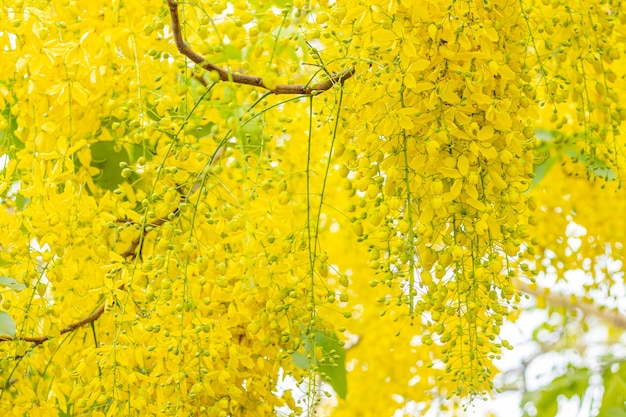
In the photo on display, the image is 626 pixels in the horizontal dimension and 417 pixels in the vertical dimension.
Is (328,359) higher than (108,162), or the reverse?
(108,162)

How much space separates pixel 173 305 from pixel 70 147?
0.33m

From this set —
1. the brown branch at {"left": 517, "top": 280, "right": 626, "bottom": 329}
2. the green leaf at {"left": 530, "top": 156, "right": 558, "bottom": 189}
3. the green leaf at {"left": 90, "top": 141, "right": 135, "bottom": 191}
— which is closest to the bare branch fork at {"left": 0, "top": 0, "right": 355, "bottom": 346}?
the green leaf at {"left": 90, "top": 141, "right": 135, "bottom": 191}

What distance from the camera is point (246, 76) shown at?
1104mm

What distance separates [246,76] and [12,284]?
18.3 inches

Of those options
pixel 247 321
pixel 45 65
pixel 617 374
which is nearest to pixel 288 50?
pixel 45 65

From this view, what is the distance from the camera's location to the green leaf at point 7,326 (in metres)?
1.17

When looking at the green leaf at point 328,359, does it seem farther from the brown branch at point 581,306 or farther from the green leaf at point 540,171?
the brown branch at point 581,306

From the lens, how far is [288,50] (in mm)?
1660

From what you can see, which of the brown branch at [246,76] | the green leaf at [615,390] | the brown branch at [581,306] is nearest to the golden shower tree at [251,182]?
the brown branch at [246,76]

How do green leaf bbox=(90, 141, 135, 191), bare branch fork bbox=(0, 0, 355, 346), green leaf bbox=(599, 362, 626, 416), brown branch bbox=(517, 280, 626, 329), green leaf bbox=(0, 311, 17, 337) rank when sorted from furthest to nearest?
brown branch bbox=(517, 280, 626, 329)
green leaf bbox=(599, 362, 626, 416)
green leaf bbox=(90, 141, 135, 191)
green leaf bbox=(0, 311, 17, 337)
bare branch fork bbox=(0, 0, 355, 346)

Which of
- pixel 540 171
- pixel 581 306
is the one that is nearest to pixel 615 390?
pixel 540 171

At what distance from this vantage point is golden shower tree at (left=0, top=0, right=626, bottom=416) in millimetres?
1058

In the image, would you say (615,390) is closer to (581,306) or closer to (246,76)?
(581,306)

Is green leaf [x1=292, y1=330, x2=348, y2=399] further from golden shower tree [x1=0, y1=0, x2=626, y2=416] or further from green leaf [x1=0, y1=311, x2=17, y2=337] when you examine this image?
green leaf [x1=0, y1=311, x2=17, y2=337]
